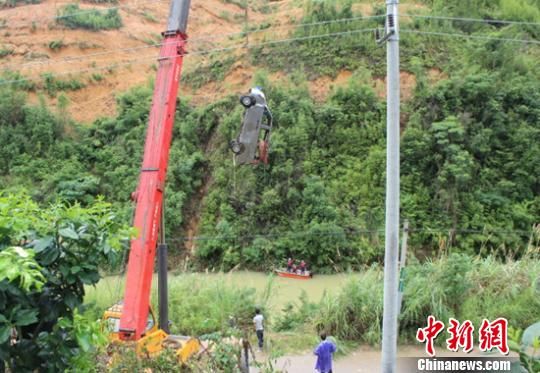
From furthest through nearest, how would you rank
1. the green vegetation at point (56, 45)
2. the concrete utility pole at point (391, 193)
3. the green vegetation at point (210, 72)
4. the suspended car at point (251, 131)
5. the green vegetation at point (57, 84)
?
the green vegetation at point (56, 45), the green vegetation at point (57, 84), the green vegetation at point (210, 72), the suspended car at point (251, 131), the concrete utility pole at point (391, 193)

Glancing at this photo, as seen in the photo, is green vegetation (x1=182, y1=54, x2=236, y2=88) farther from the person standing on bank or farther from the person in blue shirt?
the person in blue shirt

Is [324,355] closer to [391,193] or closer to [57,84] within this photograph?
[391,193]

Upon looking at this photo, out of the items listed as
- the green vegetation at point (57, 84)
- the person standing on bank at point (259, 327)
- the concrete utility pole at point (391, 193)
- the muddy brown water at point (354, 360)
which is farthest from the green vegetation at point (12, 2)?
the concrete utility pole at point (391, 193)

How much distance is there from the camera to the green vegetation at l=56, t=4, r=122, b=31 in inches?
998

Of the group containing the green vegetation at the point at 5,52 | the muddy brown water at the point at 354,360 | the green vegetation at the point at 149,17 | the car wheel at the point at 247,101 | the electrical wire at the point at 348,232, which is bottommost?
the muddy brown water at the point at 354,360

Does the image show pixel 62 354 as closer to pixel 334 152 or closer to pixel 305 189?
pixel 305 189

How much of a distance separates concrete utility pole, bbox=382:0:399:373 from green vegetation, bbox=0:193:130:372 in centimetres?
263

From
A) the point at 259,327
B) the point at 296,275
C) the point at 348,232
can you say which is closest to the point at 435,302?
the point at 259,327

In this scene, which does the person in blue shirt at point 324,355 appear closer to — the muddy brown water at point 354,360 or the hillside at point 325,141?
the muddy brown water at point 354,360

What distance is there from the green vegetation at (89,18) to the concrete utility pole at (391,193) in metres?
24.1

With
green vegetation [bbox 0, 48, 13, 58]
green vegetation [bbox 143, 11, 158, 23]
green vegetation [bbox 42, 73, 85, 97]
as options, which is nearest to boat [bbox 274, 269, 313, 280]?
green vegetation [bbox 42, 73, 85, 97]

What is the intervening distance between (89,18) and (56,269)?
2642 centimetres

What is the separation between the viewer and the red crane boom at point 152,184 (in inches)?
232

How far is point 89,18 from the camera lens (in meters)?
25.6
